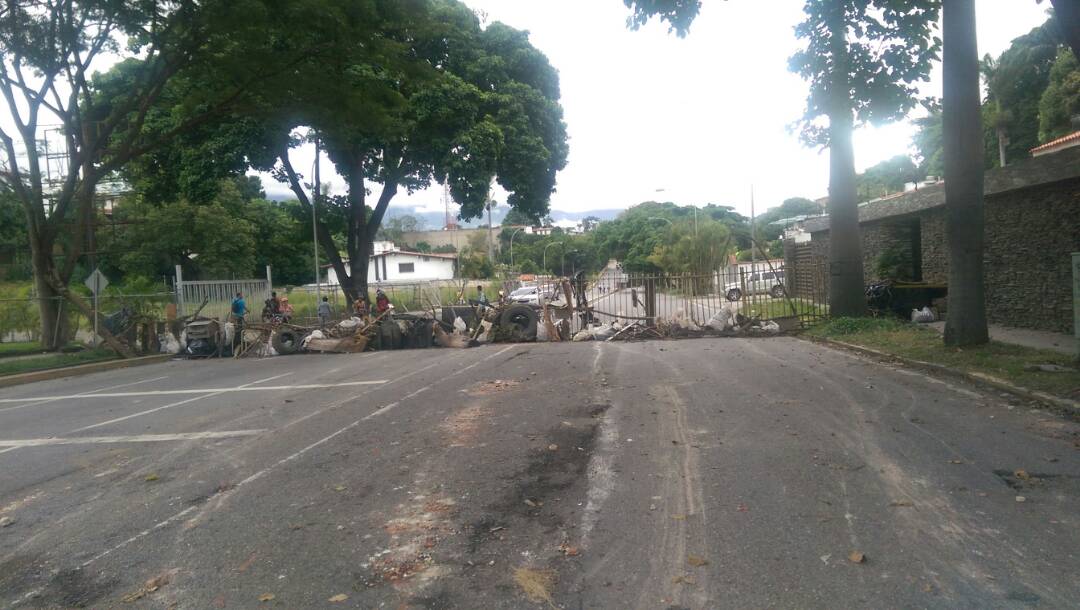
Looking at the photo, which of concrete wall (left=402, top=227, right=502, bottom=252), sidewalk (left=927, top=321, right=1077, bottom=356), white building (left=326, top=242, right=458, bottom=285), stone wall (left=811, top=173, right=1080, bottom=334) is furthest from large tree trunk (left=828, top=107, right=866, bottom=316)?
concrete wall (left=402, top=227, right=502, bottom=252)

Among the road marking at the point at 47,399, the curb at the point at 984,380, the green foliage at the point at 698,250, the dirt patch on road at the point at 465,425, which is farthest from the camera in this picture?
the green foliage at the point at 698,250

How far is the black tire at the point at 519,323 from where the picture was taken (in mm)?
21328

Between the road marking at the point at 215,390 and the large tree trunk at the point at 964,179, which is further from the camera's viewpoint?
the large tree trunk at the point at 964,179

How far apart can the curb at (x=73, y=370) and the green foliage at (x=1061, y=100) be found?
36.7 meters

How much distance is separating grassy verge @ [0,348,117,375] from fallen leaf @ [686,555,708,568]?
18.4 metres

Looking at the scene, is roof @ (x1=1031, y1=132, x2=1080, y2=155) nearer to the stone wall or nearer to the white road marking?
the stone wall

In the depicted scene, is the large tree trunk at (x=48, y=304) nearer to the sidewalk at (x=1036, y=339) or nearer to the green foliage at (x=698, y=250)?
the sidewalk at (x=1036, y=339)

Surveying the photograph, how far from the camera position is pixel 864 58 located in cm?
1584

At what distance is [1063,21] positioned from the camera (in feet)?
32.7

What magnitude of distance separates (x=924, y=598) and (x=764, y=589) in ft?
2.58

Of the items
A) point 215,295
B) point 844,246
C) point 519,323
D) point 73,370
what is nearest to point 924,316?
point 844,246

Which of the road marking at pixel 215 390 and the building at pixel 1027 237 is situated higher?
the building at pixel 1027 237

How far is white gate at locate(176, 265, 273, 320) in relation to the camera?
83.7ft

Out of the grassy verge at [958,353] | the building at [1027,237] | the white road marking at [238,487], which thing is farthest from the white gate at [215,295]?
the building at [1027,237]
